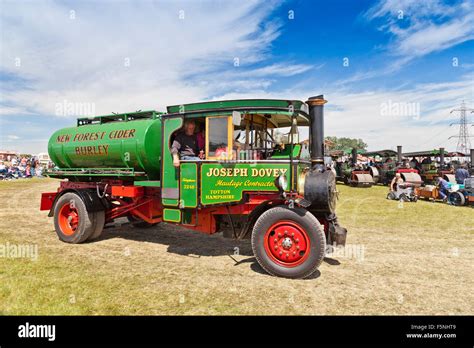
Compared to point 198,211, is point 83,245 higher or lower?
lower

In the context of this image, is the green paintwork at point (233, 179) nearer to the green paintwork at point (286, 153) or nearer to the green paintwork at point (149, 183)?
the green paintwork at point (286, 153)

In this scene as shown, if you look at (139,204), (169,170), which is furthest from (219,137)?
(139,204)

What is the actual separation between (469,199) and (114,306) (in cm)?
1390

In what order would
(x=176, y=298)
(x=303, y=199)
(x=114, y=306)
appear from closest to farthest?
(x=114, y=306)
(x=176, y=298)
(x=303, y=199)

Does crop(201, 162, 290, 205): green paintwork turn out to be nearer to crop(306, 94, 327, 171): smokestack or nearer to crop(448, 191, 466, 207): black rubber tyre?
crop(306, 94, 327, 171): smokestack

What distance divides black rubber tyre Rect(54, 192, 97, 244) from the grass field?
23 cm

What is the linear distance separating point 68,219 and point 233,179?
13.9 feet

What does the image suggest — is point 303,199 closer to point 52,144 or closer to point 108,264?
point 108,264

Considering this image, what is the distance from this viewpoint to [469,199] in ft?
41.1

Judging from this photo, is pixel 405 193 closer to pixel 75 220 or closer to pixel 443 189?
pixel 443 189

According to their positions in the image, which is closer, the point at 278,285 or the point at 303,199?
the point at 278,285

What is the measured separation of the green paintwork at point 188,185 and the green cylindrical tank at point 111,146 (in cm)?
110

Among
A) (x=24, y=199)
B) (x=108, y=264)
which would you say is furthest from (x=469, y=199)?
(x=24, y=199)
